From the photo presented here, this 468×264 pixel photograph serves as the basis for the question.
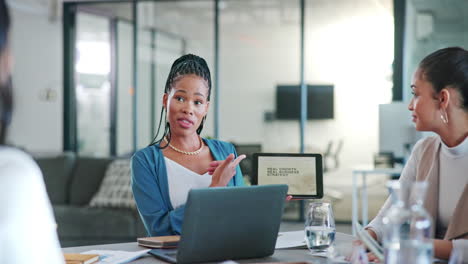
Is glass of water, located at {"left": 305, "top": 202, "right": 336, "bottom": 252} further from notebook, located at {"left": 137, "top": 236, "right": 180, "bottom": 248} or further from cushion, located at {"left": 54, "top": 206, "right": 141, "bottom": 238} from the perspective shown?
cushion, located at {"left": 54, "top": 206, "right": 141, "bottom": 238}

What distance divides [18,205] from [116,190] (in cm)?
463

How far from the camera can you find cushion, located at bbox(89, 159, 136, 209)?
5285 mm

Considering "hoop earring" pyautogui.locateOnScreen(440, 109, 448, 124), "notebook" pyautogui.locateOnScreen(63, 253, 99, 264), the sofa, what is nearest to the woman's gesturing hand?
"notebook" pyautogui.locateOnScreen(63, 253, 99, 264)

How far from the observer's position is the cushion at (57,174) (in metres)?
5.76

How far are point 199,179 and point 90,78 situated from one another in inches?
252

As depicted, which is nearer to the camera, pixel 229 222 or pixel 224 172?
pixel 229 222

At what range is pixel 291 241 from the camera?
1.98m

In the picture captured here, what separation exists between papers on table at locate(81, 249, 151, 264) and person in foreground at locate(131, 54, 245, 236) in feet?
0.60

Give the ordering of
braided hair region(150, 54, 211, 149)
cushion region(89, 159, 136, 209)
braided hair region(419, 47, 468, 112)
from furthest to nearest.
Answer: cushion region(89, 159, 136, 209), braided hair region(150, 54, 211, 149), braided hair region(419, 47, 468, 112)

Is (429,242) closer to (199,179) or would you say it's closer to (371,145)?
(199,179)

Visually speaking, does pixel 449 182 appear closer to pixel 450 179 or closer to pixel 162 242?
pixel 450 179

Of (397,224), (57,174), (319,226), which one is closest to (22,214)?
(397,224)

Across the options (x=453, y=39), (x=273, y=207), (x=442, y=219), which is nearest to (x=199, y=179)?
(x=273, y=207)

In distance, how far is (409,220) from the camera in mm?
1120
